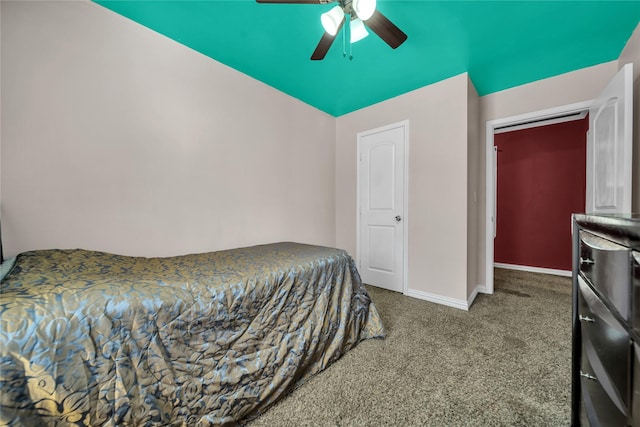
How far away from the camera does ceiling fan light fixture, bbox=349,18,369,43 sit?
5.71 feet

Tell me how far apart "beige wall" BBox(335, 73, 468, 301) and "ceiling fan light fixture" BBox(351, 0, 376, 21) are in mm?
1568

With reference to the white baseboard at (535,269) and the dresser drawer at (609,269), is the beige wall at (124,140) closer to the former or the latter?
the dresser drawer at (609,269)

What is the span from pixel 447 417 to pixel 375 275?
6.75 ft

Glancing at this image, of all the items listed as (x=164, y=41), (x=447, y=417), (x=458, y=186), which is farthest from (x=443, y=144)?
(x=164, y=41)

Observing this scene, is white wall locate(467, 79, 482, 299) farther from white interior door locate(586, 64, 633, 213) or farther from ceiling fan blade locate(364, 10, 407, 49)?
ceiling fan blade locate(364, 10, 407, 49)

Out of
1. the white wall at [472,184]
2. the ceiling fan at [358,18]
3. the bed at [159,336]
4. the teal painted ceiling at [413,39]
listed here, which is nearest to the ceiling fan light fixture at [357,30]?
the ceiling fan at [358,18]

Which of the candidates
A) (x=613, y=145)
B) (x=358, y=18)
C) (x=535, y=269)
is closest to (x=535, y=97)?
(x=613, y=145)

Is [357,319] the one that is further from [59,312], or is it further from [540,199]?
[540,199]

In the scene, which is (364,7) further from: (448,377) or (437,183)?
(448,377)

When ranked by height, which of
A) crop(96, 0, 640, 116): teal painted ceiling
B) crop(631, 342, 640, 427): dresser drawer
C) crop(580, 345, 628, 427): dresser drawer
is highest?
crop(96, 0, 640, 116): teal painted ceiling

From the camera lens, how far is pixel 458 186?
8.06 feet

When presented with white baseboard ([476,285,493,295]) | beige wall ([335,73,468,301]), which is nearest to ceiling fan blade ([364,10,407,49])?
beige wall ([335,73,468,301])

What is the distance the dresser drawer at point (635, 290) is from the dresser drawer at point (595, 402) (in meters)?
0.25

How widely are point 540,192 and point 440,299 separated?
2.87m
